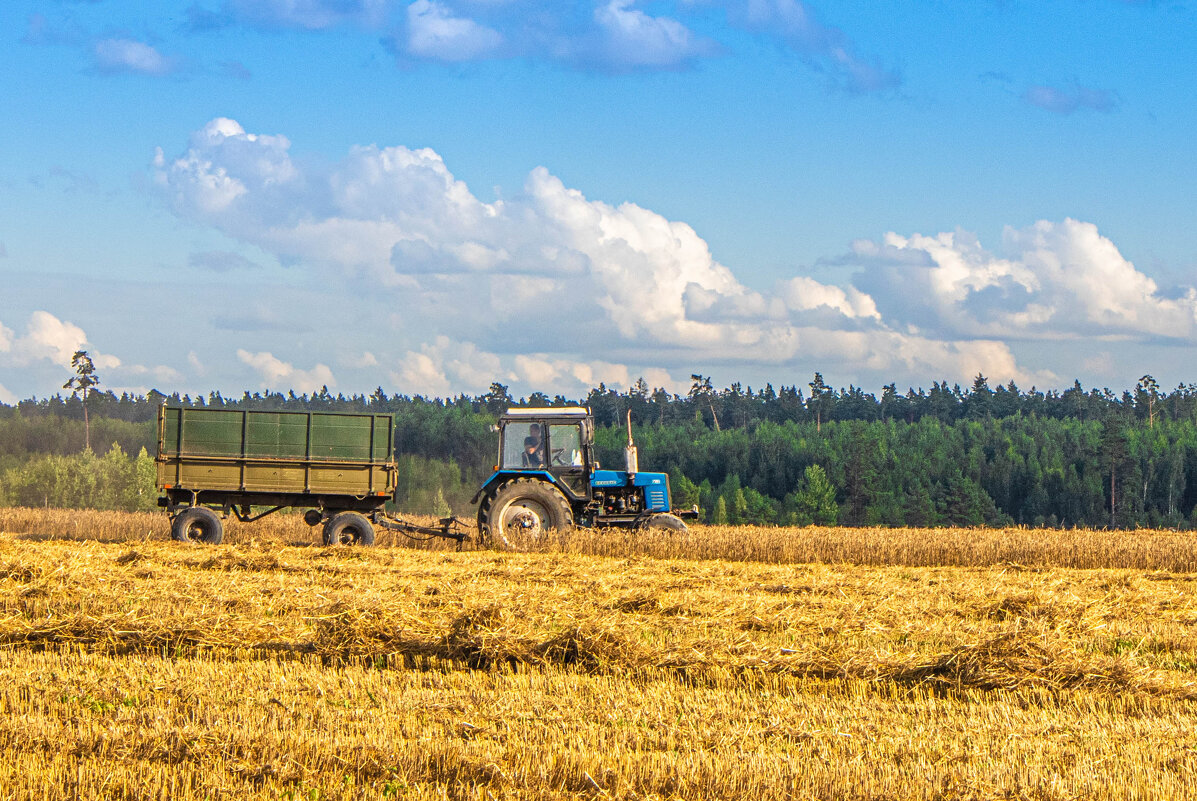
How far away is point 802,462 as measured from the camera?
274 feet

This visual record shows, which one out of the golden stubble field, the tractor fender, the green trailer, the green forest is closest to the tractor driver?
the tractor fender

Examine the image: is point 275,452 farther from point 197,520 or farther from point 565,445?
point 565,445

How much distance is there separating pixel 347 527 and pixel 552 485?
3478mm

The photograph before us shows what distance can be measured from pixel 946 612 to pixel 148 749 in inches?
304

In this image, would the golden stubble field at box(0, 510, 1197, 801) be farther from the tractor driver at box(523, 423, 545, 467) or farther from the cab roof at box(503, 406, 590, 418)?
the cab roof at box(503, 406, 590, 418)

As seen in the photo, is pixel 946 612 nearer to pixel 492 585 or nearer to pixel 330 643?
pixel 492 585

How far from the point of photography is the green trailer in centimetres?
1823

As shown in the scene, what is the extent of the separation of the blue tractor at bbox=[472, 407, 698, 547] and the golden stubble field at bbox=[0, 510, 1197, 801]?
10.3 feet

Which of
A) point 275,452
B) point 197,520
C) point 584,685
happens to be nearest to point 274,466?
point 275,452

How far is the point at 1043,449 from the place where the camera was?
8106 centimetres

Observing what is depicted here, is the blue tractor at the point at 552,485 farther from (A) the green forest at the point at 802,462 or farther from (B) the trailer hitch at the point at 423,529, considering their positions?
(A) the green forest at the point at 802,462

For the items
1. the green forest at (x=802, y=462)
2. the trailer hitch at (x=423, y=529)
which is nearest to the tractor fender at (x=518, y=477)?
the trailer hitch at (x=423, y=529)

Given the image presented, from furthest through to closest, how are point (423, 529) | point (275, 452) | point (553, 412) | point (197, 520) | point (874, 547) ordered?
point (423, 529) → point (874, 547) → point (275, 452) → point (197, 520) → point (553, 412)

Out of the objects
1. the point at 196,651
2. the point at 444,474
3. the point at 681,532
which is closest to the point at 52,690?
the point at 196,651
